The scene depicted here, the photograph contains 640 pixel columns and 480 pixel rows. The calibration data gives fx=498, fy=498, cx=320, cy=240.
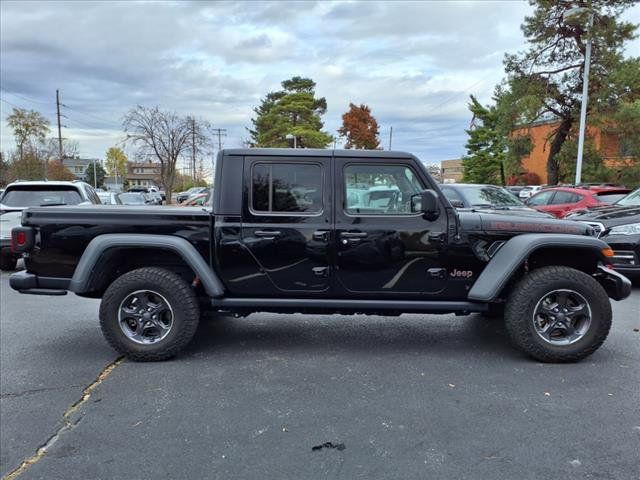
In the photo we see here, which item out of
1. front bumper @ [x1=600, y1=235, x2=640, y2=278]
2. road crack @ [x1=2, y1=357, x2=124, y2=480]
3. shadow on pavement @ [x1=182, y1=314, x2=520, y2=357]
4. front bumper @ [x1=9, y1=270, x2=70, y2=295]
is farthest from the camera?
front bumper @ [x1=600, y1=235, x2=640, y2=278]

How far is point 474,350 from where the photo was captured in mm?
4645

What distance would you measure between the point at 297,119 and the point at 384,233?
144 ft

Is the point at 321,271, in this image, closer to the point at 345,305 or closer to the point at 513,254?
the point at 345,305

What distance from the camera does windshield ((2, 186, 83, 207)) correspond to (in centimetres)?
885

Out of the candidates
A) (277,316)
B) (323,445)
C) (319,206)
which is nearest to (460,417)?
(323,445)

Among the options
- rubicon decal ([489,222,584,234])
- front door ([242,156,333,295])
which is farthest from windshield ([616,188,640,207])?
front door ([242,156,333,295])

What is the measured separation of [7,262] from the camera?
8820 mm

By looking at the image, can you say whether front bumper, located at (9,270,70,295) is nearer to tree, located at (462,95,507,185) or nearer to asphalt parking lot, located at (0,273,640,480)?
asphalt parking lot, located at (0,273,640,480)

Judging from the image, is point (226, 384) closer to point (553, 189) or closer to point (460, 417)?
point (460, 417)

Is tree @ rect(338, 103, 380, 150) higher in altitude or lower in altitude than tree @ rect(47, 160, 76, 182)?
higher

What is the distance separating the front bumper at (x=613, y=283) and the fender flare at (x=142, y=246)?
11.2 ft

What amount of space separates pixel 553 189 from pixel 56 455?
39.1 feet

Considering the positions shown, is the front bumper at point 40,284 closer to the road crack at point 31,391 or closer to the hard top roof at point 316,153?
the road crack at point 31,391

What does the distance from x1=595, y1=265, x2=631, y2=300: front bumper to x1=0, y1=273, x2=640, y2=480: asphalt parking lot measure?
0.56m
